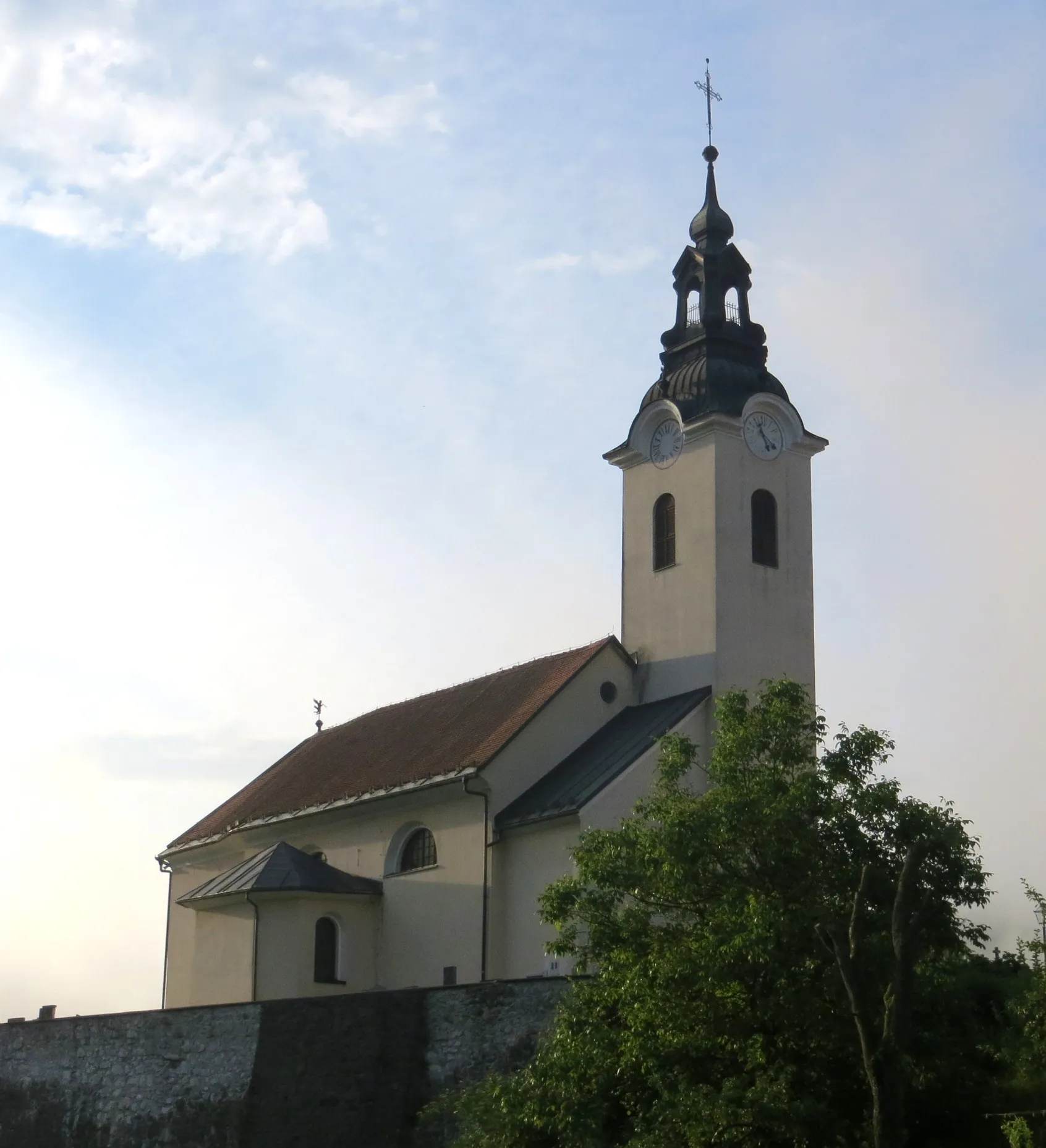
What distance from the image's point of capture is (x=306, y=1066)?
2583 centimetres

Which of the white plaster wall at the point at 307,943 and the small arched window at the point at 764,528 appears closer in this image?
the white plaster wall at the point at 307,943

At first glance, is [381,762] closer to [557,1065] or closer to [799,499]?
[799,499]

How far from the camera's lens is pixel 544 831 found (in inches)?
1291

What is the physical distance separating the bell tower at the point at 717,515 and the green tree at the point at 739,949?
1102 cm

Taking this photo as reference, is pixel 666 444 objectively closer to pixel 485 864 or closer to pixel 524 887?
pixel 485 864

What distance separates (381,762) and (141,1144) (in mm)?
13880

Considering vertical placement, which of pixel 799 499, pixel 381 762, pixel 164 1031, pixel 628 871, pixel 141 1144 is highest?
pixel 799 499

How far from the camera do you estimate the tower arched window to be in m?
37.1

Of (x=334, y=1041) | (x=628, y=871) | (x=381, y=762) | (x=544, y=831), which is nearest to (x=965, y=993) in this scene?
(x=628, y=871)

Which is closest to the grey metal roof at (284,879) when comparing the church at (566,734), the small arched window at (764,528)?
the church at (566,734)

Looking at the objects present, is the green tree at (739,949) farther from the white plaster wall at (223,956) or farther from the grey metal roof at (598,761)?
the white plaster wall at (223,956)

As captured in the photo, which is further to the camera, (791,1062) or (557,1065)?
(557,1065)

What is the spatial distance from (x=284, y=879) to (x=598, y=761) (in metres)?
6.76

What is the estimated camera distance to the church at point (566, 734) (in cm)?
3359
